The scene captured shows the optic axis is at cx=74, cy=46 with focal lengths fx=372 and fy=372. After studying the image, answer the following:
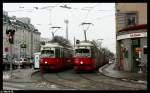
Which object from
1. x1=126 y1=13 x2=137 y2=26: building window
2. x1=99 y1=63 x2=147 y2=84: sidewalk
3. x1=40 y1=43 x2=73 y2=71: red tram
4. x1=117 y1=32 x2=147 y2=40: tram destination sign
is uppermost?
x1=126 y1=13 x2=137 y2=26: building window

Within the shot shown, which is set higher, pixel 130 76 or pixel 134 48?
pixel 134 48

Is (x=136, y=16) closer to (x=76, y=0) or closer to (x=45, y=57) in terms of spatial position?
(x=45, y=57)

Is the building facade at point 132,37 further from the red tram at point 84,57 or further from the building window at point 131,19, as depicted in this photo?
the red tram at point 84,57

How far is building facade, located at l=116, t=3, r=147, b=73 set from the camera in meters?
32.2

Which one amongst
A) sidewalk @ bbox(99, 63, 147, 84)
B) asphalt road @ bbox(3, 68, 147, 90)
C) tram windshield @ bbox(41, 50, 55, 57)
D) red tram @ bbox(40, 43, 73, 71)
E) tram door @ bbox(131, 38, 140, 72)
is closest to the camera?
asphalt road @ bbox(3, 68, 147, 90)

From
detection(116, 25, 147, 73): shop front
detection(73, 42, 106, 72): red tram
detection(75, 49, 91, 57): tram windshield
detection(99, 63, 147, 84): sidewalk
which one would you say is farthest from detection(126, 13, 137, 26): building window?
detection(75, 49, 91, 57): tram windshield

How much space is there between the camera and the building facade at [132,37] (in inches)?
1270

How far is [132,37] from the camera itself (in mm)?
33719

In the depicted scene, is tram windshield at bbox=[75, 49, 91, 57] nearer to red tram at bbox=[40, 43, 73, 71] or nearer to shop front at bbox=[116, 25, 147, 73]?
red tram at bbox=[40, 43, 73, 71]

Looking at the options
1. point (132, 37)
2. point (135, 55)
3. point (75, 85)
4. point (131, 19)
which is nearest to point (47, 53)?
point (132, 37)

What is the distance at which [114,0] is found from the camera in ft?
30.1

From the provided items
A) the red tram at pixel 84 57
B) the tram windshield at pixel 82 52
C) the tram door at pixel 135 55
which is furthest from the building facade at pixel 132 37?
the tram windshield at pixel 82 52

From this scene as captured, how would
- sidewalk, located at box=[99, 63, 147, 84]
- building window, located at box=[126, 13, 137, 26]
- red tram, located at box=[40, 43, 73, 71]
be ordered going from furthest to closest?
building window, located at box=[126, 13, 137, 26] → red tram, located at box=[40, 43, 73, 71] → sidewalk, located at box=[99, 63, 147, 84]

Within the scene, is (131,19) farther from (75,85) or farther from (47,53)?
(75,85)
